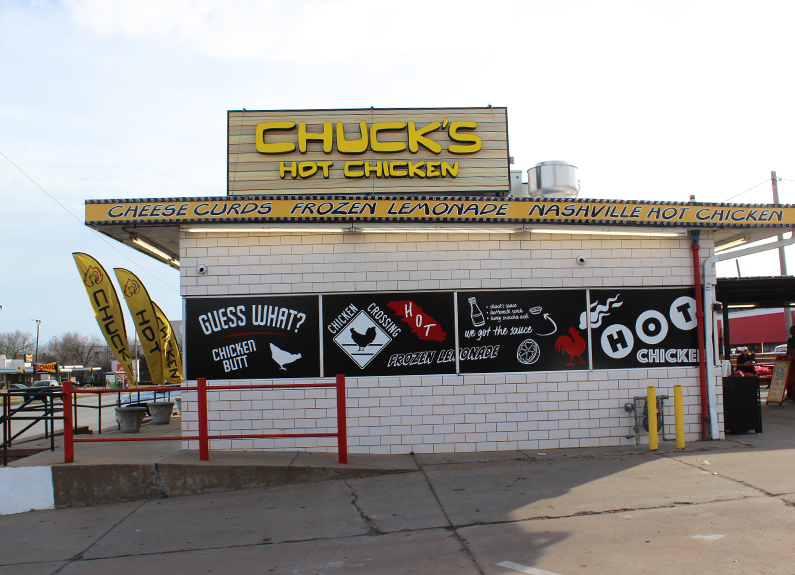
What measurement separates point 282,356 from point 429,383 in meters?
2.22

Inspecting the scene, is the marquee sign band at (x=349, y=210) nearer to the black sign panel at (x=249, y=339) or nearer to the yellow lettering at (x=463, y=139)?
the black sign panel at (x=249, y=339)

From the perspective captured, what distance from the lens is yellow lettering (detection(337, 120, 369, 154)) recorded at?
35.6 feet

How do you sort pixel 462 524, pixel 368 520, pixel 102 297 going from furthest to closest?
pixel 102 297 → pixel 368 520 → pixel 462 524

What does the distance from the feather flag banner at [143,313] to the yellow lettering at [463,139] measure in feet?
19.9

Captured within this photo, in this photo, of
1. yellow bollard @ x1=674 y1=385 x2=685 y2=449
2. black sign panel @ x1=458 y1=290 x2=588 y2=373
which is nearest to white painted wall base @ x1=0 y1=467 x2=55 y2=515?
black sign panel @ x1=458 y1=290 x2=588 y2=373

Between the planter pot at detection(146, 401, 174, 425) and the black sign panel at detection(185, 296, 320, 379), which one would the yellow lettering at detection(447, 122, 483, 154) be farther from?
the planter pot at detection(146, 401, 174, 425)

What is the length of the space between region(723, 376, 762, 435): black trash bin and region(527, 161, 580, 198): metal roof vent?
4096 mm

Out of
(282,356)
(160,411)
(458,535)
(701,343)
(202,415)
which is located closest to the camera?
(458,535)

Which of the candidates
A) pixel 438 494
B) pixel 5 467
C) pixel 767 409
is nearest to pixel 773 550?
pixel 438 494

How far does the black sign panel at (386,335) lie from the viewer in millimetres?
9258

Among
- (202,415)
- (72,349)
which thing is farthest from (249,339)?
(72,349)

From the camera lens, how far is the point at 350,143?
1088 cm

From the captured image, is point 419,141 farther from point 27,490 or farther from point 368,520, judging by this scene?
point 27,490

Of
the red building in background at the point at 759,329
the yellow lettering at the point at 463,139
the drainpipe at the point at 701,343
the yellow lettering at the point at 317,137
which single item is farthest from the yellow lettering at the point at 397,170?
the red building in background at the point at 759,329
